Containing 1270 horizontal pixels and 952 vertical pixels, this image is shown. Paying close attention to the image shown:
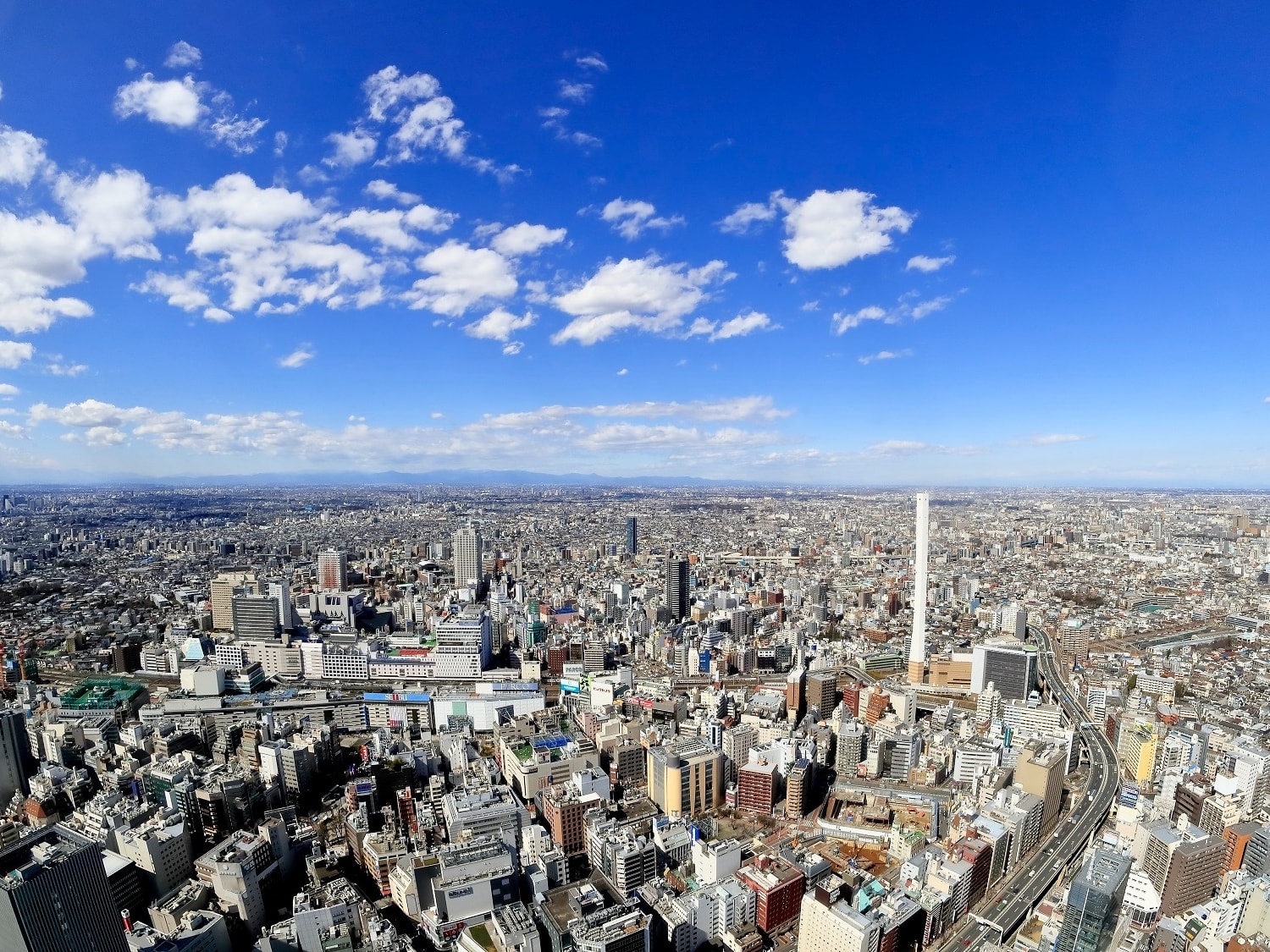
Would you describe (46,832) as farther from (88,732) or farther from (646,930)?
(646,930)

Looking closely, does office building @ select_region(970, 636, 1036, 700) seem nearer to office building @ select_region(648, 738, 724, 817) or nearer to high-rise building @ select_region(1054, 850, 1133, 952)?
office building @ select_region(648, 738, 724, 817)

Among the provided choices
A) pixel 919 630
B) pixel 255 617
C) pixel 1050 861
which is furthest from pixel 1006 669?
pixel 255 617

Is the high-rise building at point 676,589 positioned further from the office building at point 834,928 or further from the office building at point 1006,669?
the office building at point 834,928

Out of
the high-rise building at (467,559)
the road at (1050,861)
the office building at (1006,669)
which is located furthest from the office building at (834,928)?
the high-rise building at (467,559)

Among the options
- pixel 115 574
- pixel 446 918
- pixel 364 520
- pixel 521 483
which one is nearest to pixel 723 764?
pixel 446 918

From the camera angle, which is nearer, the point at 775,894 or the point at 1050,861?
the point at 775,894

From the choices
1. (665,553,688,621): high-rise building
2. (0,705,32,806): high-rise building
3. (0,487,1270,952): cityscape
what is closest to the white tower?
(0,487,1270,952): cityscape

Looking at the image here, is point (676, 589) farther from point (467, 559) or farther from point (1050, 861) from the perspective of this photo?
point (1050, 861)
